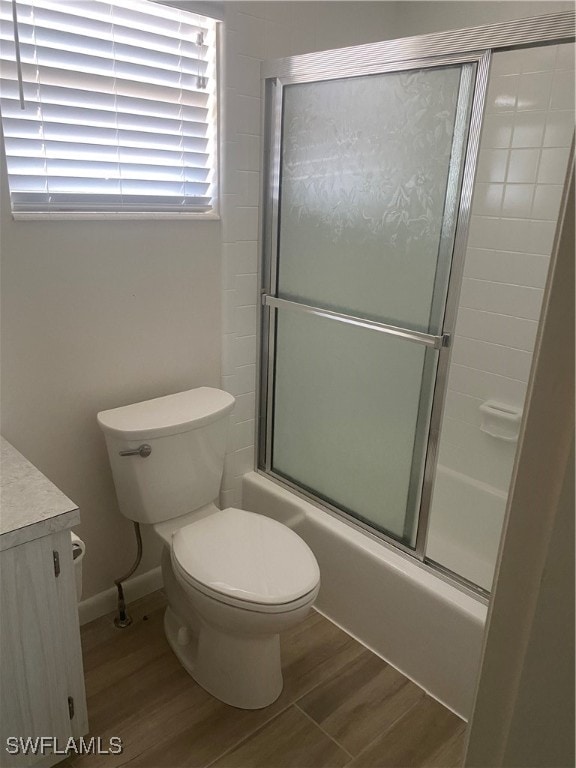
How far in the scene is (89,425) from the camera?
6.13 ft

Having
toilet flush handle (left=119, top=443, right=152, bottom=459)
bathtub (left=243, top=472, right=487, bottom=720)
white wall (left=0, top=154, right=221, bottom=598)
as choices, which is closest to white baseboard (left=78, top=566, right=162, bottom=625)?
white wall (left=0, top=154, right=221, bottom=598)

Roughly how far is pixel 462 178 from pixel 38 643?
1.56 meters

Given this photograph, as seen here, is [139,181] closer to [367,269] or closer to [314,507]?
[367,269]

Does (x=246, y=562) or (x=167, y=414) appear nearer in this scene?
(x=246, y=562)

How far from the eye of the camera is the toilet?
1562mm

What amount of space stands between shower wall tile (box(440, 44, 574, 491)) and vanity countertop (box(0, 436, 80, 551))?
4.95ft

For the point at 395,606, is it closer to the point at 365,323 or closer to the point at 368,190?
the point at 365,323

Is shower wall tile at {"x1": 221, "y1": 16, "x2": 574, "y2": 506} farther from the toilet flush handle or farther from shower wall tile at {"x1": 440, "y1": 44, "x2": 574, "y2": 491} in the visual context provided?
the toilet flush handle

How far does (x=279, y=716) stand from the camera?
1.70m

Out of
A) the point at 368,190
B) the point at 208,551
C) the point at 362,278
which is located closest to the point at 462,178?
the point at 368,190

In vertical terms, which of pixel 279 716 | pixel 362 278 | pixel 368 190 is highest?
pixel 368 190

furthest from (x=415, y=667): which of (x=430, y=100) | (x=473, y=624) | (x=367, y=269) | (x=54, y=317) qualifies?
(x=430, y=100)

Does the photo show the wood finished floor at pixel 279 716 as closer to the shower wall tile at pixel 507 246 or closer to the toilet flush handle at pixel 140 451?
the toilet flush handle at pixel 140 451

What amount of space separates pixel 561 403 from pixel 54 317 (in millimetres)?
1627
